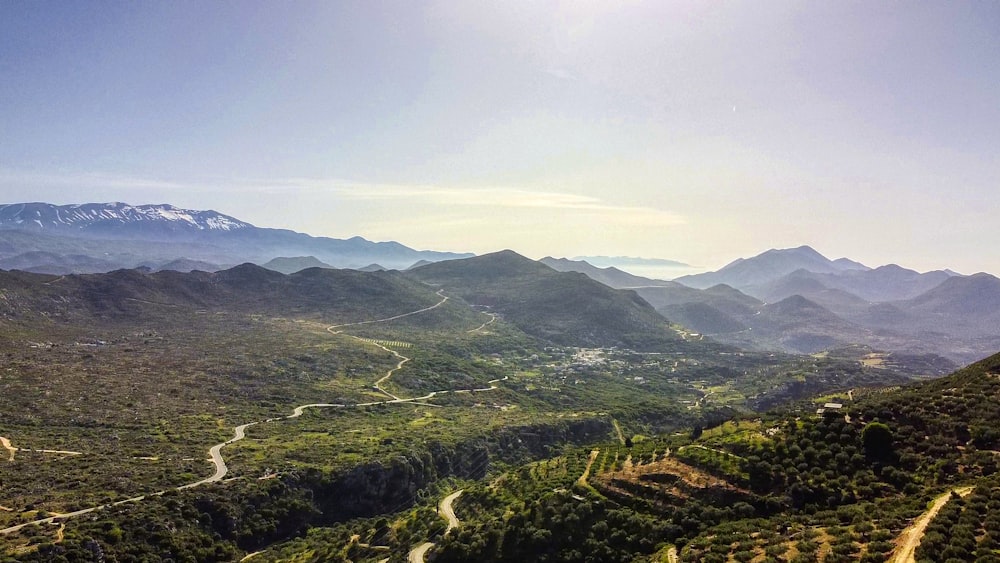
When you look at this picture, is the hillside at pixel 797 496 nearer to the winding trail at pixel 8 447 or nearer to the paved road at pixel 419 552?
the paved road at pixel 419 552

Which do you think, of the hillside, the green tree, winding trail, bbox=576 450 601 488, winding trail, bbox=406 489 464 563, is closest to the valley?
the hillside

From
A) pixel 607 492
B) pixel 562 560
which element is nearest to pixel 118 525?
pixel 562 560

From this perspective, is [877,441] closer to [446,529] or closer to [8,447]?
[446,529]

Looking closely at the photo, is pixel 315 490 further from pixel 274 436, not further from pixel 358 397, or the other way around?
pixel 358 397

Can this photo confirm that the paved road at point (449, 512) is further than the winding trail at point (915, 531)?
Yes

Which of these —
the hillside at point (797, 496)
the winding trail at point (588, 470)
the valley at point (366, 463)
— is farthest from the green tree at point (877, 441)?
the winding trail at point (588, 470)

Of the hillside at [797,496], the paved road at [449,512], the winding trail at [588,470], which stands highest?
the hillside at [797,496]

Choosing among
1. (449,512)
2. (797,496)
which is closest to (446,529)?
(449,512)

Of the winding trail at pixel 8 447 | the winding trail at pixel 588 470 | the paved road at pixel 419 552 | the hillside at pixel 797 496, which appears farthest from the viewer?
the winding trail at pixel 8 447
